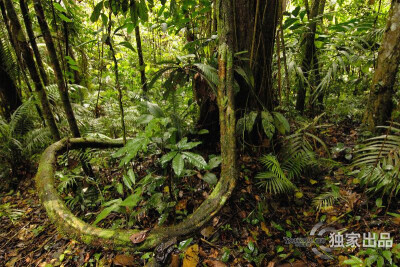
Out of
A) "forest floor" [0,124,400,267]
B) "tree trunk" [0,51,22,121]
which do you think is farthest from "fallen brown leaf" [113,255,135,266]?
"tree trunk" [0,51,22,121]

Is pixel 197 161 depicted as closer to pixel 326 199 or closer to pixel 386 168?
pixel 326 199

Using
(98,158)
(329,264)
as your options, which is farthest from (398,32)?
(98,158)

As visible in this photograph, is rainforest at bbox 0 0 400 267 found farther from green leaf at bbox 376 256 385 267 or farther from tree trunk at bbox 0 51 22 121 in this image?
tree trunk at bbox 0 51 22 121

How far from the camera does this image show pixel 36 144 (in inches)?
143

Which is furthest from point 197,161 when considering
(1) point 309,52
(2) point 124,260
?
(1) point 309,52

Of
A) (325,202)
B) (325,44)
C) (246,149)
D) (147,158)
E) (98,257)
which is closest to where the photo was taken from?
(98,257)

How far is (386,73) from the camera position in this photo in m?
2.35

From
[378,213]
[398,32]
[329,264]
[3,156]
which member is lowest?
[329,264]

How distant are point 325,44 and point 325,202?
280 centimetres

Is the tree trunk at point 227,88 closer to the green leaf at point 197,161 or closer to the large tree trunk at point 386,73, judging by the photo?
the green leaf at point 197,161

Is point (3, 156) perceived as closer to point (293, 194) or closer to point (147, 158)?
point (147, 158)

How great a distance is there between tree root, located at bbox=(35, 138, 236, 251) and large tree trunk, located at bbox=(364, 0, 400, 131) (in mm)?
2104

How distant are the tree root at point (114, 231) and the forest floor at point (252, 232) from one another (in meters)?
0.33

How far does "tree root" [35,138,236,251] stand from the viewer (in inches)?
53.9
